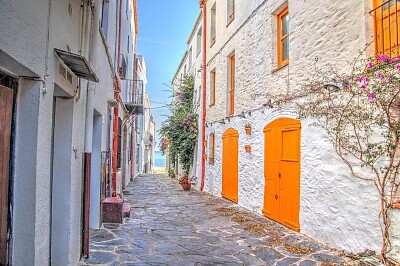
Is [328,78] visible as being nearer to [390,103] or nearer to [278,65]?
Answer: [390,103]

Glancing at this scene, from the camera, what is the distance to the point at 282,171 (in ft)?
23.7

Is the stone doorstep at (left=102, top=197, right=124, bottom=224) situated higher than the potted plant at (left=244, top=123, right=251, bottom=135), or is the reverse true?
the potted plant at (left=244, top=123, right=251, bottom=135)

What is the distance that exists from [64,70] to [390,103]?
4019 mm

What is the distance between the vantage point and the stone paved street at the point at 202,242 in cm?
474

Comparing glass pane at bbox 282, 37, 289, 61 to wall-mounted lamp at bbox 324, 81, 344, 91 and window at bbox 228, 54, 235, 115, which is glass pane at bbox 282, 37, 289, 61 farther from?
window at bbox 228, 54, 235, 115

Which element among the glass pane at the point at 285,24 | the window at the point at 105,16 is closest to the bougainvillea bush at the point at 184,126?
the glass pane at the point at 285,24

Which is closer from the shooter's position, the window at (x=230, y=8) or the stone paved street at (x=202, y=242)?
the stone paved street at (x=202, y=242)

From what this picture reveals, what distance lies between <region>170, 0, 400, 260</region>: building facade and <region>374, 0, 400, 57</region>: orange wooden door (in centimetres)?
4

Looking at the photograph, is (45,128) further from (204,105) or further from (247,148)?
(204,105)

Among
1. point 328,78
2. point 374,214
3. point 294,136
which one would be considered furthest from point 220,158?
point 374,214

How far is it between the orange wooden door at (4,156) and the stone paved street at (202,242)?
2.12 m

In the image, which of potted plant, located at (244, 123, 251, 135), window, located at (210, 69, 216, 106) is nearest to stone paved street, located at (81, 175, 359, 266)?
potted plant, located at (244, 123, 251, 135)

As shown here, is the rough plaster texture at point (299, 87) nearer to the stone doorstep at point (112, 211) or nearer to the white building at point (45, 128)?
the stone doorstep at point (112, 211)

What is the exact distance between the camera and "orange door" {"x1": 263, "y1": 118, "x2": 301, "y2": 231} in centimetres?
668
